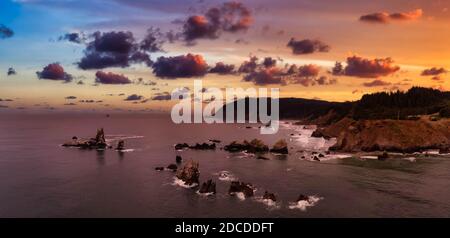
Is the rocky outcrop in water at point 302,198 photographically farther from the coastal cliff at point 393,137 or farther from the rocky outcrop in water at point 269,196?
the coastal cliff at point 393,137

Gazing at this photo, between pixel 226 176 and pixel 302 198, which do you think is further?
pixel 226 176

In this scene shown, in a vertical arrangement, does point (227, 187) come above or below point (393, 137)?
below

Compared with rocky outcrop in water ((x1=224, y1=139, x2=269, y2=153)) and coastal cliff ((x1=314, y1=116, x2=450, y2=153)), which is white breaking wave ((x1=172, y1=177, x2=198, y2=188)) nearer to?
rocky outcrop in water ((x1=224, y1=139, x2=269, y2=153))

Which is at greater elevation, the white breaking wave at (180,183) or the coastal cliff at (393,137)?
the coastal cliff at (393,137)

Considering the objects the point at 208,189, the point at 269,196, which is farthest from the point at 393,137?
the point at 208,189

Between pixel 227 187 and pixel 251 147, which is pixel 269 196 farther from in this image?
pixel 251 147

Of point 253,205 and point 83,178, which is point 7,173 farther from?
point 253,205

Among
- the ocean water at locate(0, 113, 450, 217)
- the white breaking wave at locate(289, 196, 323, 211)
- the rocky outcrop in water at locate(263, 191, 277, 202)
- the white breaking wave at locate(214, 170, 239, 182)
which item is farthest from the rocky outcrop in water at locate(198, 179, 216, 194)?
the white breaking wave at locate(289, 196, 323, 211)

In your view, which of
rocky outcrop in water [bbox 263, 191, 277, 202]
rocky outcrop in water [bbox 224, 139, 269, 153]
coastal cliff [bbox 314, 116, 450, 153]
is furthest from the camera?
rocky outcrop in water [bbox 224, 139, 269, 153]

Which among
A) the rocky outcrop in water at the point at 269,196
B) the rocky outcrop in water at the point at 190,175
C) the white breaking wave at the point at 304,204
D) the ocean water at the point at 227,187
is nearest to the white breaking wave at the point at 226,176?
the ocean water at the point at 227,187
